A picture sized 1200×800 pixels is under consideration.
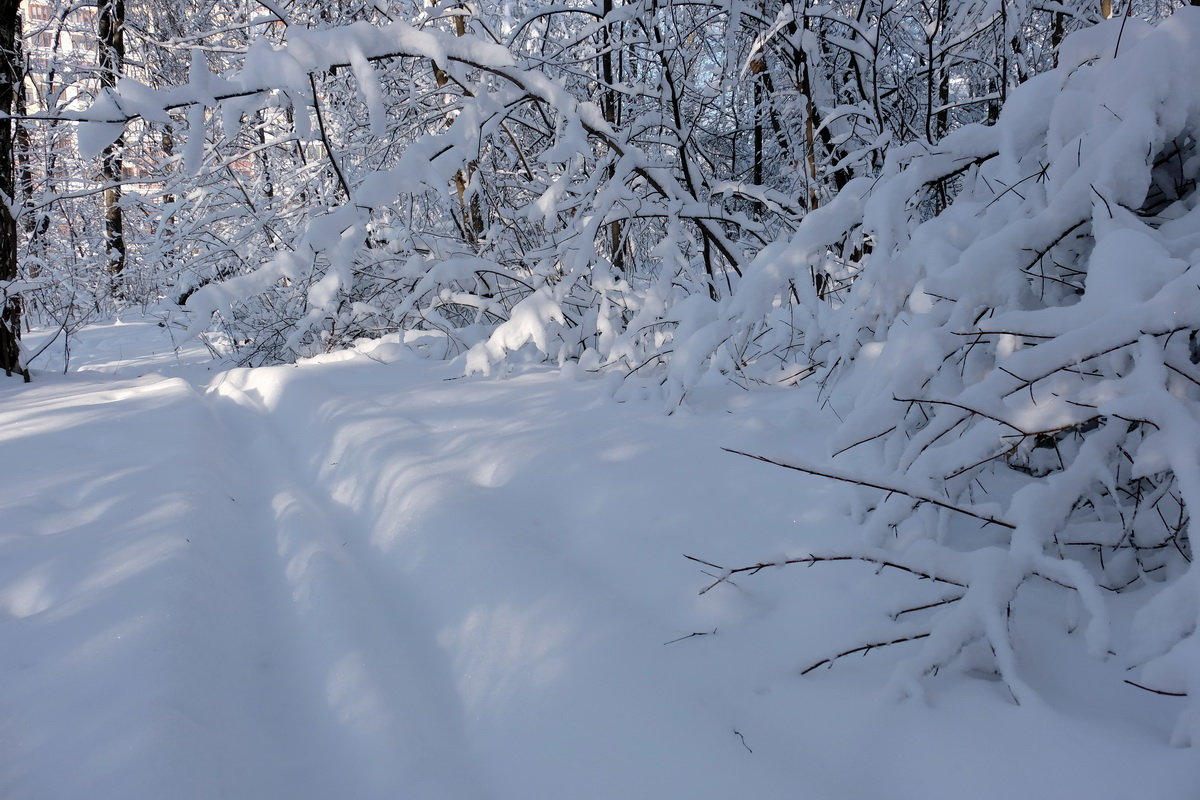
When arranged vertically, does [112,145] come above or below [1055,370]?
above

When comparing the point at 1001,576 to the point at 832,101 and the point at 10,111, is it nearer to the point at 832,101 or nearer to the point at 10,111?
the point at 832,101

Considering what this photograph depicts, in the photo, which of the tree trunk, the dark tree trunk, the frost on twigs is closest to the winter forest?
the frost on twigs

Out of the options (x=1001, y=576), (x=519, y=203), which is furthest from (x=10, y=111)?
(x=1001, y=576)

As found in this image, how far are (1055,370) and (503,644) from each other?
1.06 m

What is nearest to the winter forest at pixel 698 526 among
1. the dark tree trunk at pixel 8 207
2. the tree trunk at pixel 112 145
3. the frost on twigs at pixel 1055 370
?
the frost on twigs at pixel 1055 370

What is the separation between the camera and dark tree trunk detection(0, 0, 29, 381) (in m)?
4.79

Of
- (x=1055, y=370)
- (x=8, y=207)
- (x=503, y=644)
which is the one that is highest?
(x=8, y=207)

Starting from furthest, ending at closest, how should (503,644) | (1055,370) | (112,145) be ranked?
(112,145) < (503,644) < (1055,370)

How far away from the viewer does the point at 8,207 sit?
4.76 metres

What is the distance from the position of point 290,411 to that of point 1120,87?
324cm

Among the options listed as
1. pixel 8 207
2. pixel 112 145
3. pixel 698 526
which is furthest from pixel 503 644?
pixel 112 145

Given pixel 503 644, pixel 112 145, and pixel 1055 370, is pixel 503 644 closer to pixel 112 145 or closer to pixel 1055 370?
pixel 1055 370

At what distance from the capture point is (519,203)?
5.60m

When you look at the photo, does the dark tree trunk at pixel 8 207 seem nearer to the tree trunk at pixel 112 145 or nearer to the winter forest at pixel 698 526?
the tree trunk at pixel 112 145
